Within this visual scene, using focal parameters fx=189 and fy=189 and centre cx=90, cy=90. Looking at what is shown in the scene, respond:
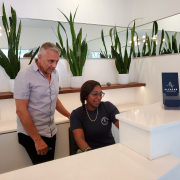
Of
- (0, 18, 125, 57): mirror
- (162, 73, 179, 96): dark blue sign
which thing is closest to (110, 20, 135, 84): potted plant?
(0, 18, 125, 57): mirror

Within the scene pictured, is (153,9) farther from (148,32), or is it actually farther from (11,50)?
(11,50)

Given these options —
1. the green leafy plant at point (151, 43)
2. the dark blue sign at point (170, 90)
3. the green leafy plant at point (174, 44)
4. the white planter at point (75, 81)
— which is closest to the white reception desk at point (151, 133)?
the dark blue sign at point (170, 90)

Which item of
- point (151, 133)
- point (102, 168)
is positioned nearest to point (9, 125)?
point (102, 168)

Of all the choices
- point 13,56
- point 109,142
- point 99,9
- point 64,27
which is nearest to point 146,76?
point 99,9

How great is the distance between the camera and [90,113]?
188 centimetres

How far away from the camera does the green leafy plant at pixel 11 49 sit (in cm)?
232


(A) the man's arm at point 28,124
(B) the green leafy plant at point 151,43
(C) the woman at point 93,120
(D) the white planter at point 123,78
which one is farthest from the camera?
(D) the white planter at point 123,78

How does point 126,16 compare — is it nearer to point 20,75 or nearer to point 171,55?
point 171,55

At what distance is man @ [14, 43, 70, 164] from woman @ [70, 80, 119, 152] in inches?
11.0

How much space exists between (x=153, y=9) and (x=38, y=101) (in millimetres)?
2398

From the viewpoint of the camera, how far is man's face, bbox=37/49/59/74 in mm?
1734

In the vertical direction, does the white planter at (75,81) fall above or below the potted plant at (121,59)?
below

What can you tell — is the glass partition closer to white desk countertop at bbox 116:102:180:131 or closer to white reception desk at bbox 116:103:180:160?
white desk countertop at bbox 116:102:180:131

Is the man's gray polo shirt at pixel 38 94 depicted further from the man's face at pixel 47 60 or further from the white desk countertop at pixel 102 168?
the white desk countertop at pixel 102 168
